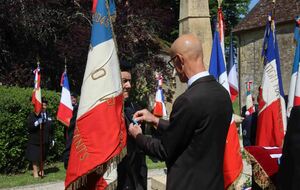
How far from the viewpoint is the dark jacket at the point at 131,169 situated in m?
4.07

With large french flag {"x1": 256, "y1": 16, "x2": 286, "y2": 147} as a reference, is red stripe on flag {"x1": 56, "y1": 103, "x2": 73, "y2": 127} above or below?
below

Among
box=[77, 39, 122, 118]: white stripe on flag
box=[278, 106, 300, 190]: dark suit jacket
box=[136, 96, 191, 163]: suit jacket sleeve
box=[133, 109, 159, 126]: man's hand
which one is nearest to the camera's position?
box=[278, 106, 300, 190]: dark suit jacket

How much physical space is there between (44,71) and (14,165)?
25.0ft

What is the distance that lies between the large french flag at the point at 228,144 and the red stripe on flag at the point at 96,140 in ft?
3.91

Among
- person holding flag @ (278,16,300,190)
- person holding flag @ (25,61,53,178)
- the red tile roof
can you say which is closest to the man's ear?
person holding flag @ (278,16,300,190)

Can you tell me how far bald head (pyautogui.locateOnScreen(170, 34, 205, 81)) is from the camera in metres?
3.04

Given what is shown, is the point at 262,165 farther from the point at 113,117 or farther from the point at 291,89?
the point at 291,89

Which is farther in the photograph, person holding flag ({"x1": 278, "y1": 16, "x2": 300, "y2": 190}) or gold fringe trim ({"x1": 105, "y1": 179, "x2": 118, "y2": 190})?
gold fringe trim ({"x1": 105, "y1": 179, "x2": 118, "y2": 190})

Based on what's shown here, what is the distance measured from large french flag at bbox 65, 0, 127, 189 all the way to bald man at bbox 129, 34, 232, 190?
728 millimetres

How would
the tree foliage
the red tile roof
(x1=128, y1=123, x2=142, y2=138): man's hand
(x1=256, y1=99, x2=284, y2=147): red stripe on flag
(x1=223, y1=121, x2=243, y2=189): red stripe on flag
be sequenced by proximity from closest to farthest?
(x1=128, y1=123, x2=142, y2=138): man's hand < (x1=223, y1=121, x2=243, y2=189): red stripe on flag < (x1=256, y1=99, x2=284, y2=147): red stripe on flag < the tree foliage < the red tile roof

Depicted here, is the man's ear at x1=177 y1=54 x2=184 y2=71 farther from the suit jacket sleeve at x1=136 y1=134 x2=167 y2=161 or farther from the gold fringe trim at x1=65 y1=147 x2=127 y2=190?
the gold fringe trim at x1=65 y1=147 x2=127 y2=190

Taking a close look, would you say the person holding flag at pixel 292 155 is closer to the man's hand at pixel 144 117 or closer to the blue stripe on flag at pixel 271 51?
the man's hand at pixel 144 117

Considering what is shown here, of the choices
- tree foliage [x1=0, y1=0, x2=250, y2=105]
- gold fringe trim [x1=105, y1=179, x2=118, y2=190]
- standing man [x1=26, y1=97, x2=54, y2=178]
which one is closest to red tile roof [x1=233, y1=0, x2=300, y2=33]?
tree foliage [x1=0, y1=0, x2=250, y2=105]

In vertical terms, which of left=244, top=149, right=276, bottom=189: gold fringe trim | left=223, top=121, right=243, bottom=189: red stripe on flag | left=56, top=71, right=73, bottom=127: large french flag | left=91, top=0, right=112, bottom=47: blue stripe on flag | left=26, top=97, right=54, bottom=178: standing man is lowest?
left=26, top=97, right=54, bottom=178: standing man
